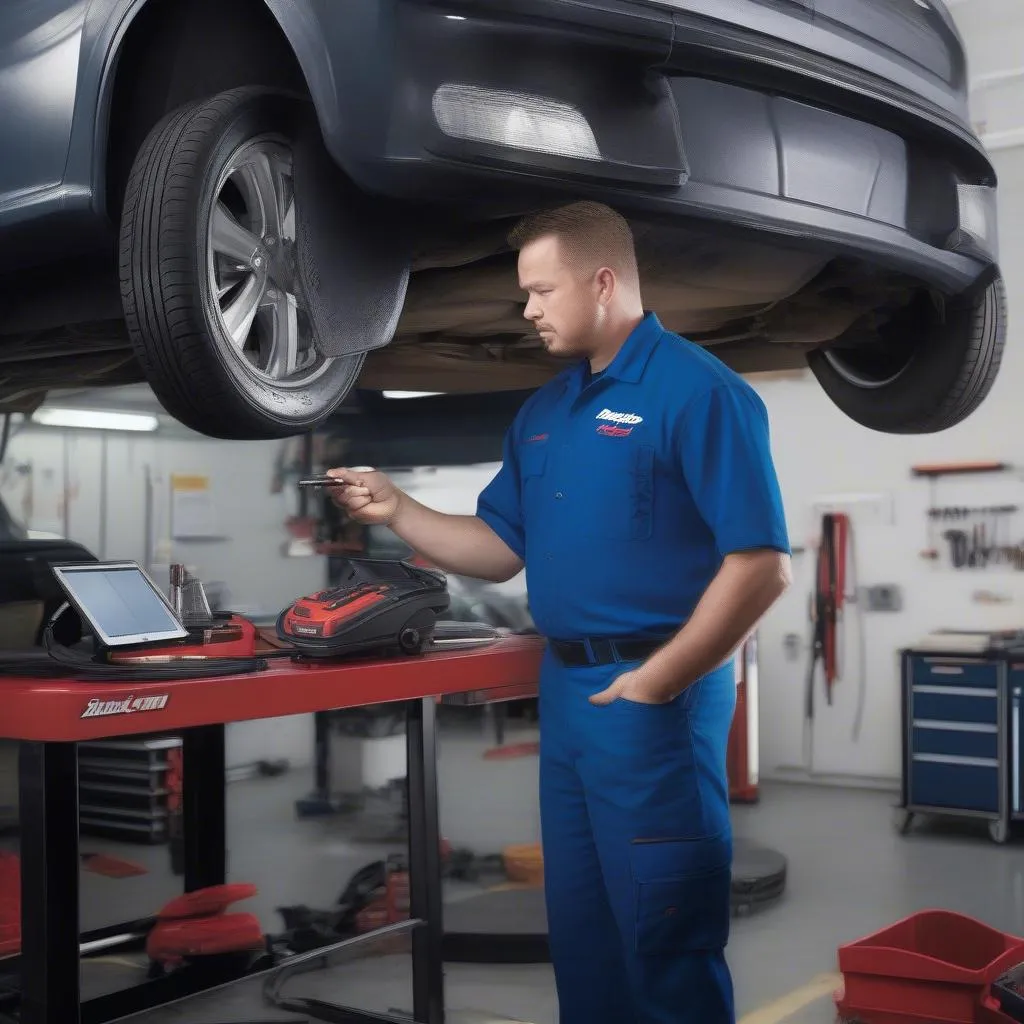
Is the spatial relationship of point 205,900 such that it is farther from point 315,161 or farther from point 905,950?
point 315,161

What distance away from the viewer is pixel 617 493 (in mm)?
1652

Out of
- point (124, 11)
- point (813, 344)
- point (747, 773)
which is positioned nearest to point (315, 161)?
point (124, 11)

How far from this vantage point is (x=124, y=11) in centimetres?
186

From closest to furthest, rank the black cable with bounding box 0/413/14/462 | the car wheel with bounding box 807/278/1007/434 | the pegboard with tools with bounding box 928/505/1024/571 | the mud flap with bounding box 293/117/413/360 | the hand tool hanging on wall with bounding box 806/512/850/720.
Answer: the mud flap with bounding box 293/117/413/360 → the car wheel with bounding box 807/278/1007/434 → the black cable with bounding box 0/413/14/462 → the pegboard with tools with bounding box 928/505/1024/571 → the hand tool hanging on wall with bounding box 806/512/850/720

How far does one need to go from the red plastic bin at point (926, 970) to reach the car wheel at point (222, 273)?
1.51 meters

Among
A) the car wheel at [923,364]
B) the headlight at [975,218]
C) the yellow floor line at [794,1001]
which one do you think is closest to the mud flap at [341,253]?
the headlight at [975,218]

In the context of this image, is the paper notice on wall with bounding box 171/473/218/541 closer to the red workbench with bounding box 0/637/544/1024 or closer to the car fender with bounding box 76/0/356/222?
the red workbench with bounding box 0/637/544/1024

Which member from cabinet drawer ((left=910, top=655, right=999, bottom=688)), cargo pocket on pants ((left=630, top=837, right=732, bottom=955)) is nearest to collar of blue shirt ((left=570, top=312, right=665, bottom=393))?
cargo pocket on pants ((left=630, top=837, right=732, bottom=955))

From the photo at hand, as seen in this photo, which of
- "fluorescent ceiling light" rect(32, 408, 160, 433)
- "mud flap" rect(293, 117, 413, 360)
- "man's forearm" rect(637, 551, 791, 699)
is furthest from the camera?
"fluorescent ceiling light" rect(32, 408, 160, 433)

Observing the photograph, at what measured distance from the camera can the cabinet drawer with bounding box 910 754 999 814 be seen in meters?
4.68

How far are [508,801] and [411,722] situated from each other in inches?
109

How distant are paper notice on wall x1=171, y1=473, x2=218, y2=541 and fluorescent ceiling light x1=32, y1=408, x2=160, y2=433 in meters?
0.24

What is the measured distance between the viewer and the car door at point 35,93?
195 cm

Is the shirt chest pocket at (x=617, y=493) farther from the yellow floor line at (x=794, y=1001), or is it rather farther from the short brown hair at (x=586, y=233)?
the yellow floor line at (x=794, y=1001)
